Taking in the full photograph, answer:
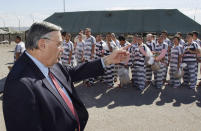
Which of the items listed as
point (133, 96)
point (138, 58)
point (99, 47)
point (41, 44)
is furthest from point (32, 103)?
point (99, 47)

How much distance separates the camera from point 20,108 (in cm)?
156

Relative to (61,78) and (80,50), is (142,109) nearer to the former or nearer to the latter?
(80,50)

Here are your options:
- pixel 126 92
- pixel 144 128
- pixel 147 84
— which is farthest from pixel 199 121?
→ pixel 147 84

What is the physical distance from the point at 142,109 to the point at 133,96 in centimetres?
123

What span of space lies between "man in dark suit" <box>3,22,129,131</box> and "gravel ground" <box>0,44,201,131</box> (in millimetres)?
3093

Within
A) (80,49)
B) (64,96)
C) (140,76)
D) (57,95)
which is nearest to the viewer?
(57,95)

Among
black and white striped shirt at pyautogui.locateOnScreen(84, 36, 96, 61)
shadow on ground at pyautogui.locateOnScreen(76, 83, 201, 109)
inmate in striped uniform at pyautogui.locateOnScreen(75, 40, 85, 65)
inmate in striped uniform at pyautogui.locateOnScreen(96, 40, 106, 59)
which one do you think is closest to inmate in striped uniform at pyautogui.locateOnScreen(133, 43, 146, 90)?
shadow on ground at pyautogui.locateOnScreen(76, 83, 201, 109)

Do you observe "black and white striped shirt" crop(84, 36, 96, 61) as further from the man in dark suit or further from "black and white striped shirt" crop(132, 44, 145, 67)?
the man in dark suit

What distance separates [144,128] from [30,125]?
3777 mm

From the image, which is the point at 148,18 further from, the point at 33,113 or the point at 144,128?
the point at 33,113

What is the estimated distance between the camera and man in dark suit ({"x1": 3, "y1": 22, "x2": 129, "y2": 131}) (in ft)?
5.17

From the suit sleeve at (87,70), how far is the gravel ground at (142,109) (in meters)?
2.70

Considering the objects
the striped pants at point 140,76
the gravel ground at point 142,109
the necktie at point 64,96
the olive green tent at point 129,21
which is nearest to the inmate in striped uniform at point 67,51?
the gravel ground at point 142,109

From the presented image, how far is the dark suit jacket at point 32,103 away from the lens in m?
1.57
